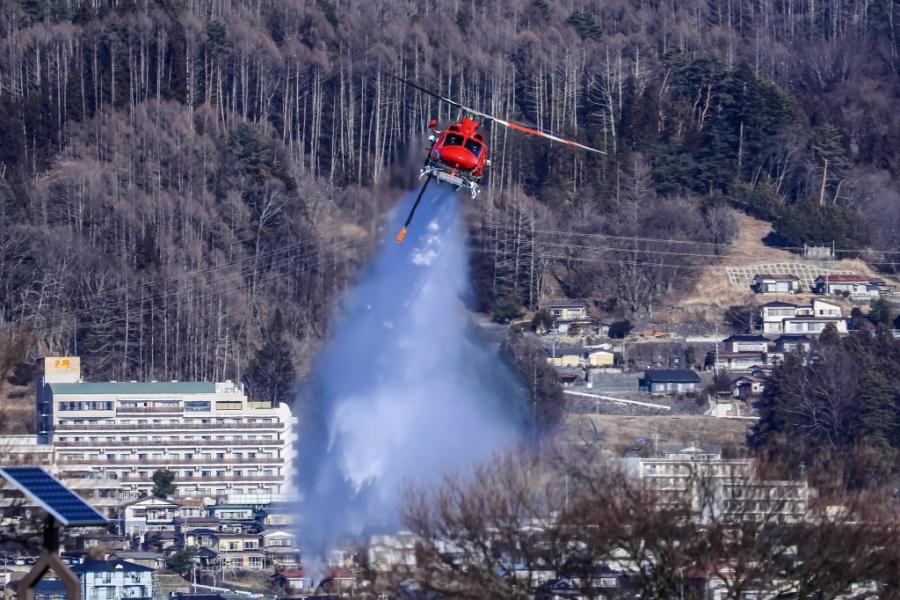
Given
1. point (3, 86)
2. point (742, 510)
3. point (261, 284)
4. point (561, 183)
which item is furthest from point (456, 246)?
point (742, 510)

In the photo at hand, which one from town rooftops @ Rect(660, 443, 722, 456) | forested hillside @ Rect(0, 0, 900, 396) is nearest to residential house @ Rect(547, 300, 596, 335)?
forested hillside @ Rect(0, 0, 900, 396)

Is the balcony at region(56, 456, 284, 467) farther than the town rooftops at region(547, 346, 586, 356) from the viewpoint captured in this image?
No

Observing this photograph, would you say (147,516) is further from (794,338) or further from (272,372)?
(794,338)

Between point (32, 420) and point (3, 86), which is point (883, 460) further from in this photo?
point (3, 86)

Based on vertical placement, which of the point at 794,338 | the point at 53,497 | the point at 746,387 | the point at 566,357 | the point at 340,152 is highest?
the point at 340,152

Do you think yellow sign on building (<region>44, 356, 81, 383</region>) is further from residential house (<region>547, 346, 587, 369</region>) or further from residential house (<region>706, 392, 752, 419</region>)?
residential house (<region>706, 392, 752, 419</region>)

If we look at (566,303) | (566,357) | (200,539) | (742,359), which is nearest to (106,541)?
(200,539)
